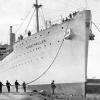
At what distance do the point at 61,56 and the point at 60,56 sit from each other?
9 cm

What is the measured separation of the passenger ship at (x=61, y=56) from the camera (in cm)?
1831

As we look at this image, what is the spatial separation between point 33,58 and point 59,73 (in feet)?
11.4

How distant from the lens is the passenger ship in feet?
60.1

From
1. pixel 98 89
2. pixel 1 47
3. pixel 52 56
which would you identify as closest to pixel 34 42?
pixel 52 56

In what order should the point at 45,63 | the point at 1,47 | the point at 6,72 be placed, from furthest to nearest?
1. the point at 1,47
2. the point at 6,72
3. the point at 45,63

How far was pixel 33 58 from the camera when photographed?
22.1m

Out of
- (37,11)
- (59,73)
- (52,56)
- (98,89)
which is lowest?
(98,89)

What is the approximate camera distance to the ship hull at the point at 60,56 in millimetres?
18328

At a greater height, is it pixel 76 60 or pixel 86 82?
pixel 76 60

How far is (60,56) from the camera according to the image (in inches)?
768

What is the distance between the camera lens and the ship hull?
18.3m

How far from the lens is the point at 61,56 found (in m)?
19.5

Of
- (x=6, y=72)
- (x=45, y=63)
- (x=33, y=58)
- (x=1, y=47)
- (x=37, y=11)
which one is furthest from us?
(x=1, y=47)

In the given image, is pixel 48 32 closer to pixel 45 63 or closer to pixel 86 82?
pixel 45 63
